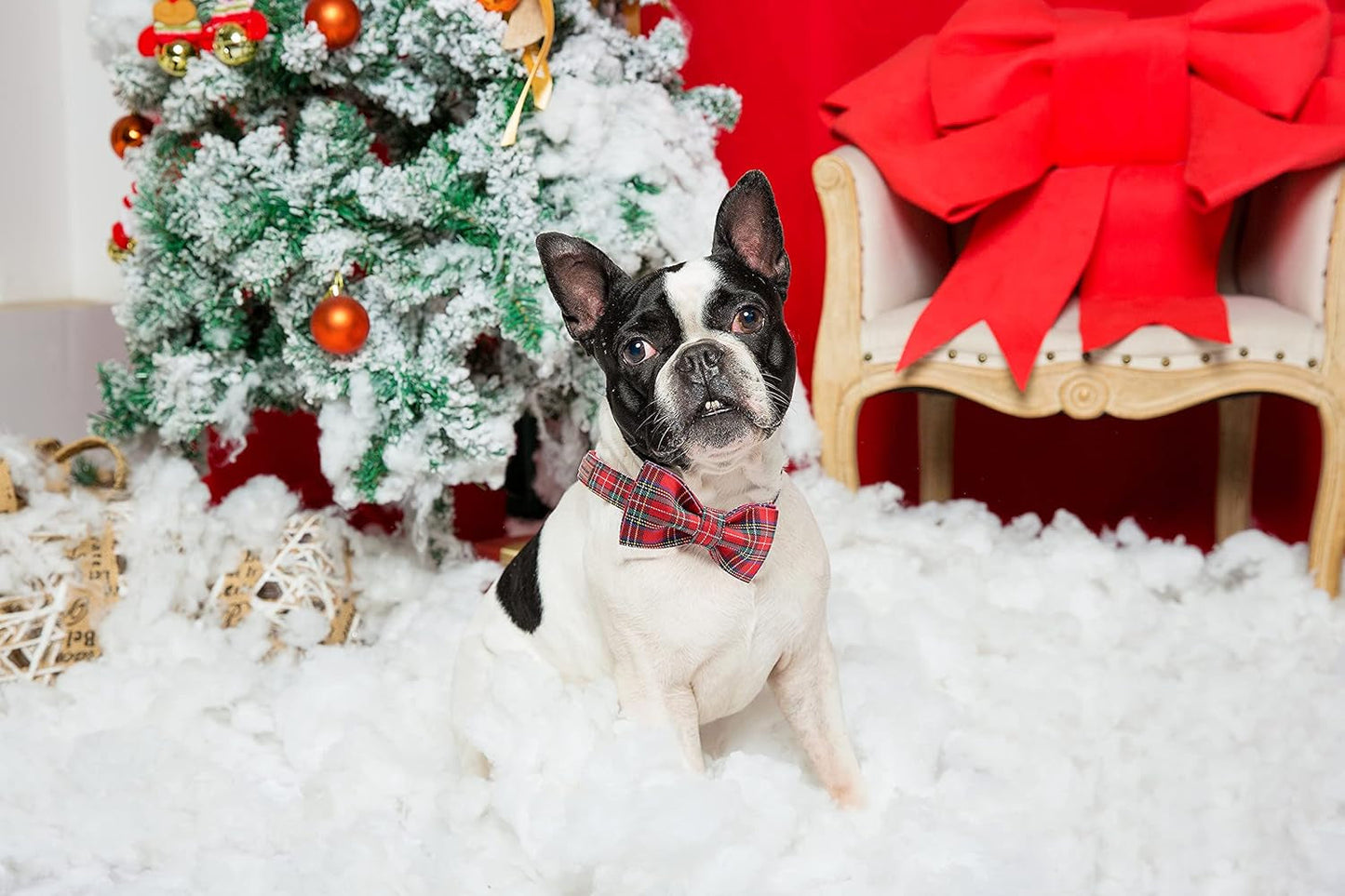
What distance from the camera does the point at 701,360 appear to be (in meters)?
1.12

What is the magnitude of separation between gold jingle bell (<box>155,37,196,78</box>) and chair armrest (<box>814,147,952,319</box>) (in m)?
1.11

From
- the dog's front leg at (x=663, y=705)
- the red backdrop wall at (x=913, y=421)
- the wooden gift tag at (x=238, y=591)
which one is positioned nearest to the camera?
the dog's front leg at (x=663, y=705)

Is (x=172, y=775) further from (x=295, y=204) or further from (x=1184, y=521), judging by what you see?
(x=1184, y=521)

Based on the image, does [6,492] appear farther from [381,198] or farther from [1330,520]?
[1330,520]

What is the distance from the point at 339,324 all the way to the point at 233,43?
17.3 inches

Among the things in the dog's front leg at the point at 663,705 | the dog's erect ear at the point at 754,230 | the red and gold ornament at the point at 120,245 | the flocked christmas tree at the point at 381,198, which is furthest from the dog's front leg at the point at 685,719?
the red and gold ornament at the point at 120,245

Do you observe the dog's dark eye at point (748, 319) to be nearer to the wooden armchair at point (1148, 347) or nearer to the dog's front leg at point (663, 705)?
the dog's front leg at point (663, 705)

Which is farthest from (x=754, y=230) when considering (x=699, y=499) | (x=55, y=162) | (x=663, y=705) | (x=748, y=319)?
(x=55, y=162)

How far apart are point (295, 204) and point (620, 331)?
35.3 inches

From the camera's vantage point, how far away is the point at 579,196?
73.7 inches

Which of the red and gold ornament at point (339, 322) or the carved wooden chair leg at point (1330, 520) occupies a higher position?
the red and gold ornament at point (339, 322)

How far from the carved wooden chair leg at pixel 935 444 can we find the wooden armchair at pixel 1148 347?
13.7 inches

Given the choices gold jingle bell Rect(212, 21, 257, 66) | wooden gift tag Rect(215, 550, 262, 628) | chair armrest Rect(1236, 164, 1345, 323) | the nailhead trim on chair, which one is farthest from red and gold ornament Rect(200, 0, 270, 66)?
chair armrest Rect(1236, 164, 1345, 323)

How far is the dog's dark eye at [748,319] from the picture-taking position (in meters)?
1.18
